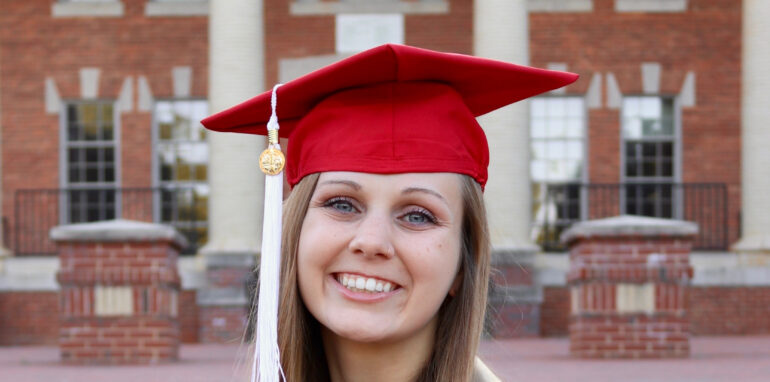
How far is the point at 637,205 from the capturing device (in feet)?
53.8

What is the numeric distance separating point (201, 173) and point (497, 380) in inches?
578

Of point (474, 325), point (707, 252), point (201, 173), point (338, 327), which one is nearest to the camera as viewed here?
point (338, 327)

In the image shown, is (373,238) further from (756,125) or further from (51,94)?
(51,94)

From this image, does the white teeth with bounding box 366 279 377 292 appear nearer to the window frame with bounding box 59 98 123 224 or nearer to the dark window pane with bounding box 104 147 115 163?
the window frame with bounding box 59 98 123 224

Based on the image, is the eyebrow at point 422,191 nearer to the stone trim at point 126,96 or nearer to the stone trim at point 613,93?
the stone trim at point 613,93

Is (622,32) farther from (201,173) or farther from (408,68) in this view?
(408,68)

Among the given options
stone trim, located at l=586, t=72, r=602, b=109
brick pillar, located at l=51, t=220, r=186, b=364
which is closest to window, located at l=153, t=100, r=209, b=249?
stone trim, located at l=586, t=72, r=602, b=109

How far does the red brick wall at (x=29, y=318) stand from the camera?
1523cm

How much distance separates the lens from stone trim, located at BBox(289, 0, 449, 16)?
16.2 m

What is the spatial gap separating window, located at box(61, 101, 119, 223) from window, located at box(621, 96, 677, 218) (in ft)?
A: 24.6

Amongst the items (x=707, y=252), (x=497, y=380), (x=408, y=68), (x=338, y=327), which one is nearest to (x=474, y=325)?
(x=497, y=380)

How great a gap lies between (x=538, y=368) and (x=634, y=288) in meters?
1.22

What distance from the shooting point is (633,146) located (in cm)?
1647

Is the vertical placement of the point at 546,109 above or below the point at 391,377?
above
